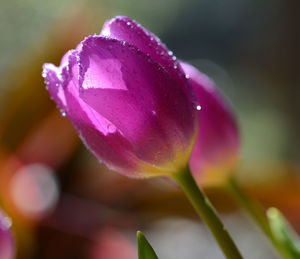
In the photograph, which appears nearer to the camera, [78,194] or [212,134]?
[212,134]

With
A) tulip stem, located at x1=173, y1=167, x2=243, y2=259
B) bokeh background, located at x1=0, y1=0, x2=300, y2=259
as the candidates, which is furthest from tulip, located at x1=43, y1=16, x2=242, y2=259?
bokeh background, located at x1=0, y1=0, x2=300, y2=259

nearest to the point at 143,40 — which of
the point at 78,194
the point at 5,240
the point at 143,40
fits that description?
the point at 143,40

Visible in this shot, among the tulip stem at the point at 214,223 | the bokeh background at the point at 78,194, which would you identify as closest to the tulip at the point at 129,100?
the tulip stem at the point at 214,223

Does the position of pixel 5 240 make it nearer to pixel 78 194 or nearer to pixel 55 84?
pixel 55 84

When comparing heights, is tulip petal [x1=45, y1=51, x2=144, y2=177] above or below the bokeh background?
above

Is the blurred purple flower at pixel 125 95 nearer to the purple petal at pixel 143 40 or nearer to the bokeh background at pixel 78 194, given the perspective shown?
the purple petal at pixel 143 40

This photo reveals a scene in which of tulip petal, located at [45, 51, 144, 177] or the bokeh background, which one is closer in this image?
tulip petal, located at [45, 51, 144, 177]

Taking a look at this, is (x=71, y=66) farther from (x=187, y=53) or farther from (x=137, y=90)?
(x=187, y=53)

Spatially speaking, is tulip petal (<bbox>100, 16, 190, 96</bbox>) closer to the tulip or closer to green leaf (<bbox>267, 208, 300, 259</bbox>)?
the tulip
